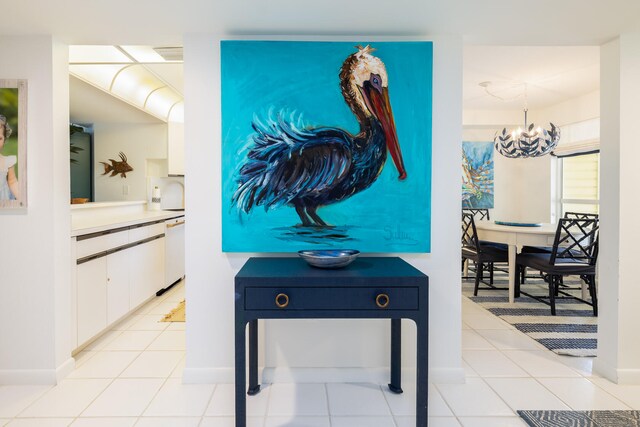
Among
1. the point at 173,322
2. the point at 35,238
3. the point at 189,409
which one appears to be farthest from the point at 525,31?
the point at 173,322

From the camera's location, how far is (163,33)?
2.42m

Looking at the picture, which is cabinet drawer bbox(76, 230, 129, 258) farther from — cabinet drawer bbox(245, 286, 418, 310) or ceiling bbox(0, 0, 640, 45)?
cabinet drawer bbox(245, 286, 418, 310)

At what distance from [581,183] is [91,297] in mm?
6087

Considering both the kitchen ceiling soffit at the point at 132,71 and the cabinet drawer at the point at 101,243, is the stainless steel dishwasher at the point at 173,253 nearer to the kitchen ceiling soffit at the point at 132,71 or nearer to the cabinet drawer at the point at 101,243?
the cabinet drawer at the point at 101,243

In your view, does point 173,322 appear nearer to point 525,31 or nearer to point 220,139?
point 220,139

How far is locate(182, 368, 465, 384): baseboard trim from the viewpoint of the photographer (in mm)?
2492

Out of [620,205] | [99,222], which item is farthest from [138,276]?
[620,205]

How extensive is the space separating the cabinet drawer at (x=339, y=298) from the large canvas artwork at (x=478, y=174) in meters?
5.06

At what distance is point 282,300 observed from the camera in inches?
72.9

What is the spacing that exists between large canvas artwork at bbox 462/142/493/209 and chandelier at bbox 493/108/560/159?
6.25 ft

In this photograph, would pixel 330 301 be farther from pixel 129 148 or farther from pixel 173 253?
pixel 129 148

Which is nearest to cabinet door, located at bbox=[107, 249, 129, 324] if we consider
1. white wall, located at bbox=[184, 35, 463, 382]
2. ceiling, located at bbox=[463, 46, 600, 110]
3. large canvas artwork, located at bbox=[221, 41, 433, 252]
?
white wall, located at bbox=[184, 35, 463, 382]

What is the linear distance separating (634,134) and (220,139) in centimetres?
250

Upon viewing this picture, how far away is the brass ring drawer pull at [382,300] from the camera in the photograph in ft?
6.08
